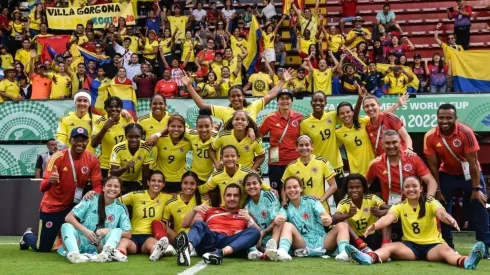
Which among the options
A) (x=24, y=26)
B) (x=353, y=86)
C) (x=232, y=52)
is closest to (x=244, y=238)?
(x=353, y=86)

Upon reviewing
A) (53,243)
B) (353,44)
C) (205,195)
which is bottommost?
(53,243)

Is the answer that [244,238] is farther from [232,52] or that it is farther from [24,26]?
[24,26]

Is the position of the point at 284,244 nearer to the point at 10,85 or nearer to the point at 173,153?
the point at 173,153

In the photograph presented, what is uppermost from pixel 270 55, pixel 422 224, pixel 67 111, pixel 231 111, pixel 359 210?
pixel 270 55

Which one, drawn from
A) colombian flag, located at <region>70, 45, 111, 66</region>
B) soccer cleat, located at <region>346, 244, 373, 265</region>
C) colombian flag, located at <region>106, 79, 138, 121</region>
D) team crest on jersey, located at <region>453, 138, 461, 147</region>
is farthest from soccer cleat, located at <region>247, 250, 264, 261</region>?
colombian flag, located at <region>70, 45, 111, 66</region>

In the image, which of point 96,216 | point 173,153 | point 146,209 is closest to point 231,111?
point 173,153

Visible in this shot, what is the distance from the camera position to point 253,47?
18359 mm

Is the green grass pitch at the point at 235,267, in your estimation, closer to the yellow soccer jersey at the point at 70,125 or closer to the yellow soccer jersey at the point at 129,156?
the yellow soccer jersey at the point at 129,156

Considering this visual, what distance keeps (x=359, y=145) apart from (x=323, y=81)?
19.6 feet

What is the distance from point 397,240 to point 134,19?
13.6 m

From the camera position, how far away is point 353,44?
61.1 ft

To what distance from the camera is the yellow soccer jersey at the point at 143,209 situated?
31.1 feet

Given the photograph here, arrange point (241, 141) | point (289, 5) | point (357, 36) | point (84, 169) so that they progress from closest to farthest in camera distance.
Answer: point (84, 169)
point (241, 141)
point (357, 36)
point (289, 5)

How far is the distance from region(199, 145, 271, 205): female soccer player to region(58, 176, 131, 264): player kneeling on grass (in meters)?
1.18
